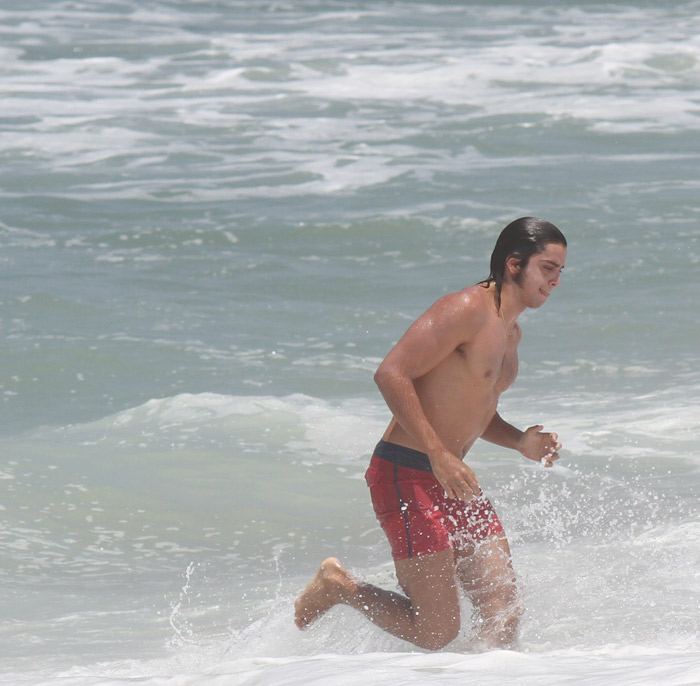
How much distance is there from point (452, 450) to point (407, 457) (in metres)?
0.19

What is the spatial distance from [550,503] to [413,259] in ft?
20.6

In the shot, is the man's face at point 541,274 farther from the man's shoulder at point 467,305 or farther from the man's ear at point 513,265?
the man's shoulder at point 467,305

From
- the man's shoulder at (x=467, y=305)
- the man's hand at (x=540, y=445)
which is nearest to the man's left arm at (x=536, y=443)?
the man's hand at (x=540, y=445)

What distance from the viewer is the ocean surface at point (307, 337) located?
5074 millimetres

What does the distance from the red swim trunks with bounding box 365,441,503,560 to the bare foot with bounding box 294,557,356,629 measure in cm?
34

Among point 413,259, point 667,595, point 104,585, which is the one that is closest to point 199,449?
point 104,585

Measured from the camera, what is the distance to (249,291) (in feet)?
38.7

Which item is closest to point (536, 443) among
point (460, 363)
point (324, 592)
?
point (460, 363)

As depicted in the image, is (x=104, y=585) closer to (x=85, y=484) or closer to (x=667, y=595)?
(x=85, y=484)

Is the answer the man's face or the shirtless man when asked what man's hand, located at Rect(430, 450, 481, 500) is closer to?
the shirtless man

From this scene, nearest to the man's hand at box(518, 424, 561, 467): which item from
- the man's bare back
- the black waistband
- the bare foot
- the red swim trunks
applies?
the man's bare back

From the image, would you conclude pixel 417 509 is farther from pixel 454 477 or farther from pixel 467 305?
pixel 467 305

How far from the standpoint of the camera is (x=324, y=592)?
4508mm

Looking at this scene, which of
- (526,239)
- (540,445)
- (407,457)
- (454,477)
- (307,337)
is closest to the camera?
(454,477)
